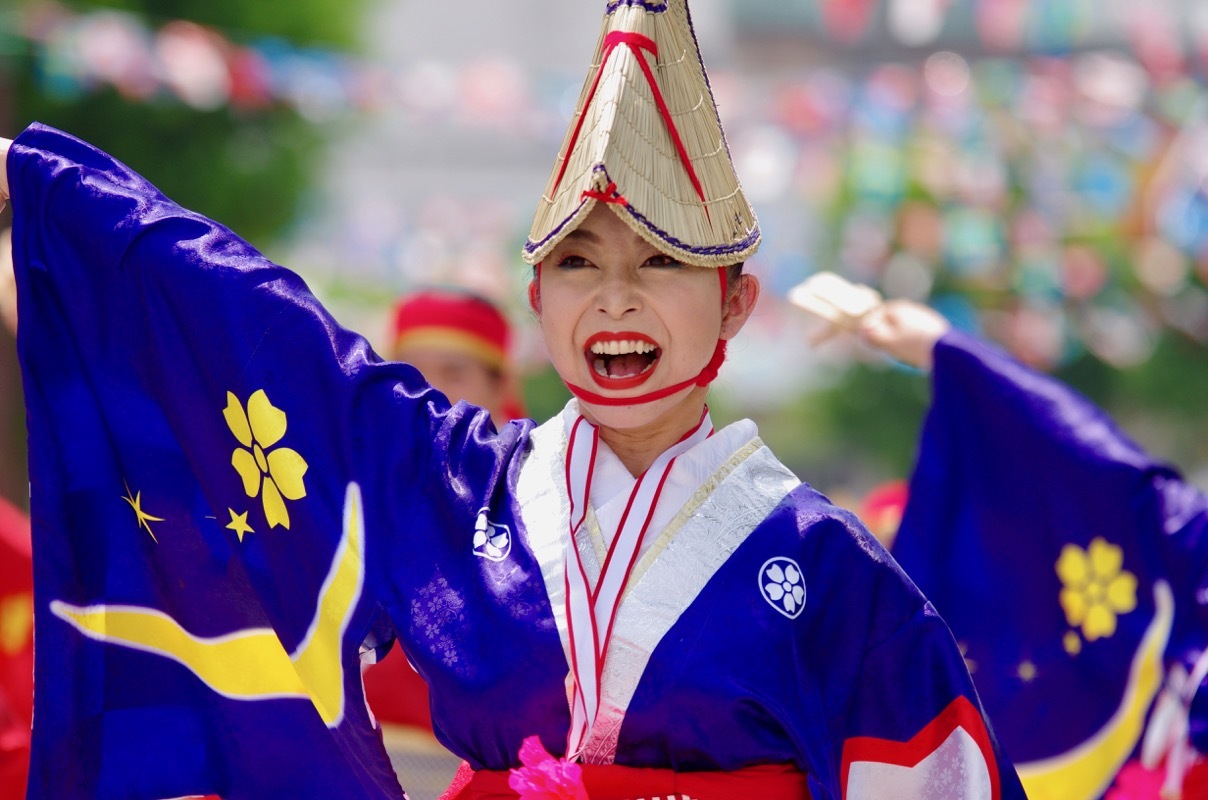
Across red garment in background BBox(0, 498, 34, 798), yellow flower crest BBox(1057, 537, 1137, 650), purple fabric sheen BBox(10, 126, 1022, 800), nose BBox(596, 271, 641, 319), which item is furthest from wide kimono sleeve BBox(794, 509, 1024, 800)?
red garment in background BBox(0, 498, 34, 798)

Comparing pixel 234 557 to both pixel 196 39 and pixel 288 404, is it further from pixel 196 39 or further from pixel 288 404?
pixel 196 39

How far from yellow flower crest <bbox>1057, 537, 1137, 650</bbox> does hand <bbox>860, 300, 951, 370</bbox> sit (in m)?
0.48

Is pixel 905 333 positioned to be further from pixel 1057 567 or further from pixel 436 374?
pixel 436 374

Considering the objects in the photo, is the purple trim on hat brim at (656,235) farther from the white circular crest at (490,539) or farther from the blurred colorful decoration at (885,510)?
the blurred colorful decoration at (885,510)

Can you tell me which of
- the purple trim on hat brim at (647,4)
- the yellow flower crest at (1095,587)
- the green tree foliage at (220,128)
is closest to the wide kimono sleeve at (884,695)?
the purple trim on hat brim at (647,4)

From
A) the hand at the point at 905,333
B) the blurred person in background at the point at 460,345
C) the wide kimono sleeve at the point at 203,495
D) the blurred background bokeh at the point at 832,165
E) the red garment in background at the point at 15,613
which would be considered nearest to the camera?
the wide kimono sleeve at the point at 203,495

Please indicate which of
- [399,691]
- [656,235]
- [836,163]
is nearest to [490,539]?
[656,235]

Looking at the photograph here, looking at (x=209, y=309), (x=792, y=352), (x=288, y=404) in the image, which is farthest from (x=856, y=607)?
(x=792, y=352)

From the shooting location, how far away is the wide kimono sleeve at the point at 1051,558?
3031mm

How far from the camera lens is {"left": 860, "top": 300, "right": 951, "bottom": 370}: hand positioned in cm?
301

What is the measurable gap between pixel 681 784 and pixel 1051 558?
1541mm

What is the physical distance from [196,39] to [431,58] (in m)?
23.7

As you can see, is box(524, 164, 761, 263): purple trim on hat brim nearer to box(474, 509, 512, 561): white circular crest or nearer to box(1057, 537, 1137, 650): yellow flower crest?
box(474, 509, 512, 561): white circular crest

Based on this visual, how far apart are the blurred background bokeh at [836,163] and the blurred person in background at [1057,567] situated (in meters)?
0.29
